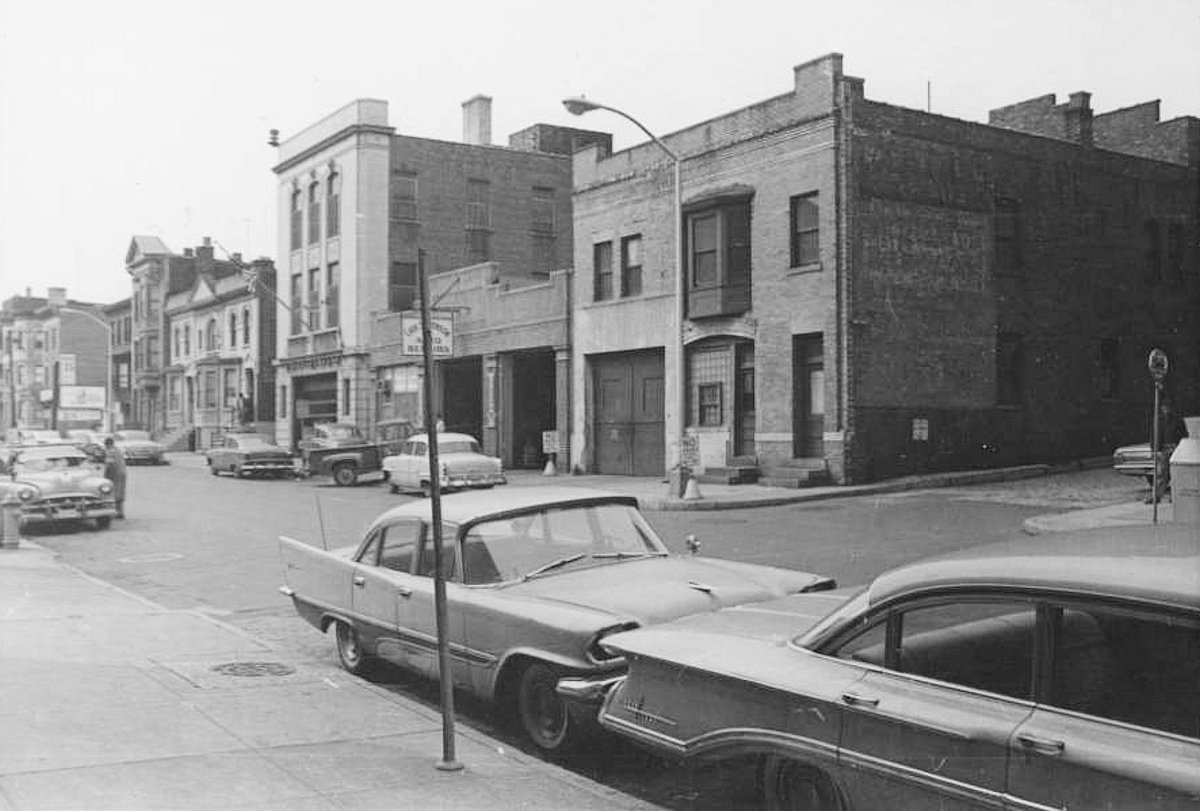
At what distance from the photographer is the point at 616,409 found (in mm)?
31219

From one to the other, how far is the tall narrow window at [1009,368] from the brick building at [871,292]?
0.05 meters

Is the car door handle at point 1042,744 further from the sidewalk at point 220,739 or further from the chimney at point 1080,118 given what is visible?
the chimney at point 1080,118

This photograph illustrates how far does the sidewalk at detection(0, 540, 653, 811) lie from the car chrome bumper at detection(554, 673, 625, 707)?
0.41m

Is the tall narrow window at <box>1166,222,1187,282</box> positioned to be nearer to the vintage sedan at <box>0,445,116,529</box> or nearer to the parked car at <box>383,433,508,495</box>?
the parked car at <box>383,433,508,495</box>

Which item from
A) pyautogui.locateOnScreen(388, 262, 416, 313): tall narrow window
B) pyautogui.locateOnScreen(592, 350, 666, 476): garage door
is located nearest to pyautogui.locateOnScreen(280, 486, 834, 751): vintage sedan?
pyautogui.locateOnScreen(592, 350, 666, 476): garage door

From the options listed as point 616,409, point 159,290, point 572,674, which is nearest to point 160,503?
point 616,409

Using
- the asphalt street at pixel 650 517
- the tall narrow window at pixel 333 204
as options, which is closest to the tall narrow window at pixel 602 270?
the asphalt street at pixel 650 517

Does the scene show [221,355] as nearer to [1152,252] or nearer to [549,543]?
[1152,252]

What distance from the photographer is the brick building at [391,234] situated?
4216 centimetres

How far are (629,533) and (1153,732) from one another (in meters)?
4.25

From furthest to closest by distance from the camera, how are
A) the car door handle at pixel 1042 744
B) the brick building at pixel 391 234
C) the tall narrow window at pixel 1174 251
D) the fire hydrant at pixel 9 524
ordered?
the brick building at pixel 391 234 → the tall narrow window at pixel 1174 251 → the fire hydrant at pixel 9 524 → the car door handle at pixel 1042 744

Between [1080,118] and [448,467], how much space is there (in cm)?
1948

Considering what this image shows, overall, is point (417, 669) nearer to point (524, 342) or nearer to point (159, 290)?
point (524, 342)

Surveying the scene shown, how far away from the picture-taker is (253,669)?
816cm
